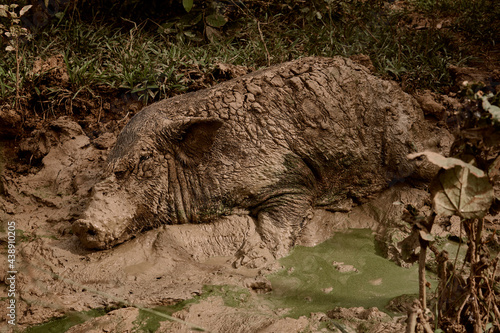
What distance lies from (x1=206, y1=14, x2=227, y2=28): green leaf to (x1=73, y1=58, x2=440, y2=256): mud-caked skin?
2309mm

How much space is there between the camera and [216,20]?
6.53m

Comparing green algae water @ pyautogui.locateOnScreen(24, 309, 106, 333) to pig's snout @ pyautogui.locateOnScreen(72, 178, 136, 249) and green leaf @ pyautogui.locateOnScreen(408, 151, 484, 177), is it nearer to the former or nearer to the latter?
pig's snout @ pyautogui.locateOnScreen(72, 178, 136, 249)

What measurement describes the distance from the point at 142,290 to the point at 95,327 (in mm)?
462

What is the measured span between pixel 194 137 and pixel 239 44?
2.83m

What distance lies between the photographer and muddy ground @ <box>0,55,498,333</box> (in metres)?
3.04

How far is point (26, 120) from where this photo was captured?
17.8ft

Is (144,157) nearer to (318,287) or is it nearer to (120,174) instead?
(120,174)

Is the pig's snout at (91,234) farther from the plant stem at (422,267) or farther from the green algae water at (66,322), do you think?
the plant stem at (422,267)

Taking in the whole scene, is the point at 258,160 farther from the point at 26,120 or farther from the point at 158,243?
the point at 26,120

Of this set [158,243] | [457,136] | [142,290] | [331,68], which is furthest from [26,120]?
[457,136]

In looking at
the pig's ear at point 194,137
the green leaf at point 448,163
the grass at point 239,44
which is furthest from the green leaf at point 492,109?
the grass at point 239,44

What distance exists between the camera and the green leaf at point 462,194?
2.14m

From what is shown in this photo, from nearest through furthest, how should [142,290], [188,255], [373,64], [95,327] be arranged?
[95,327], [142,290], [188,255], [373,64]
